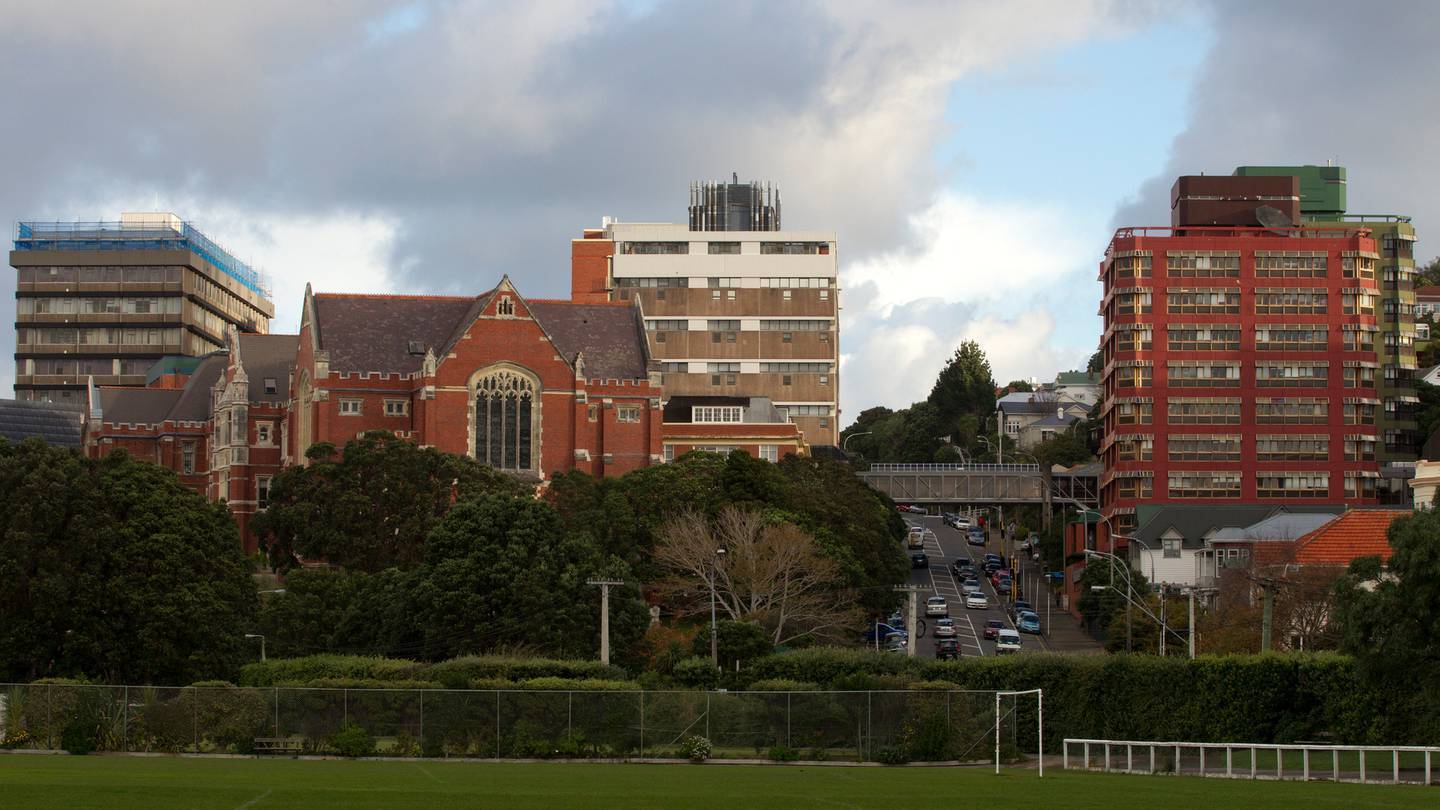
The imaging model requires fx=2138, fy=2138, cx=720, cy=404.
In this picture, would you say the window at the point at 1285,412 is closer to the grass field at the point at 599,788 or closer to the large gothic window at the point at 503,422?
the large gothic window at the point at 503,422

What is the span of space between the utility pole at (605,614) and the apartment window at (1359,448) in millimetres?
86363

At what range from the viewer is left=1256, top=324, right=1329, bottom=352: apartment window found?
160 metres

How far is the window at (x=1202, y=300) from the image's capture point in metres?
159

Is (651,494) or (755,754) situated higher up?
(651,494)

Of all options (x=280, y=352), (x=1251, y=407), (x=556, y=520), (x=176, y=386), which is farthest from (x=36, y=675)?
(x=1251, y=407)

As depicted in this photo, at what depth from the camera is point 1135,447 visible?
15912 cm

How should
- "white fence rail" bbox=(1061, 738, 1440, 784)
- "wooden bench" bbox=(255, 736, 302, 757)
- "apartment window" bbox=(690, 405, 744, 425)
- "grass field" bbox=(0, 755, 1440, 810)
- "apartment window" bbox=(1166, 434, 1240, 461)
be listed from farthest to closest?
"apartment window" bbox=(1166, 434, 1240, 461) → "apartment window" bbox=(690, 405, 744, 425) → "wooden bench" bbox=(255, 736, 302, 757) → "white fence rail" bbox=(1061, 738, 1440, 784) → "grass field" bbox=(0, 755, 1440, 810)

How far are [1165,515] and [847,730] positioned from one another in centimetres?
7966

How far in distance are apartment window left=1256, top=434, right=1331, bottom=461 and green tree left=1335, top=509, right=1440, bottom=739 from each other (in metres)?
104

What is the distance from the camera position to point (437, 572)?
88688 mm

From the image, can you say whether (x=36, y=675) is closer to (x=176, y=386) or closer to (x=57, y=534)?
(x=57, y=534)

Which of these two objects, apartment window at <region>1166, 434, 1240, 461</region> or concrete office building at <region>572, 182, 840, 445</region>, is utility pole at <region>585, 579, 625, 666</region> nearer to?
apartment window at <region>1166, 434, 1240, 461</region>

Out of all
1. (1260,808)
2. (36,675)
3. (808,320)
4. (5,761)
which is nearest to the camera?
(1260,808)

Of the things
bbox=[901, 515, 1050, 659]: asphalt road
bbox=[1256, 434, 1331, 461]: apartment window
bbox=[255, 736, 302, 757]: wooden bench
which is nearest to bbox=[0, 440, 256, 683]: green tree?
bbox=[255, 736, 302, 757]: wooden bench
